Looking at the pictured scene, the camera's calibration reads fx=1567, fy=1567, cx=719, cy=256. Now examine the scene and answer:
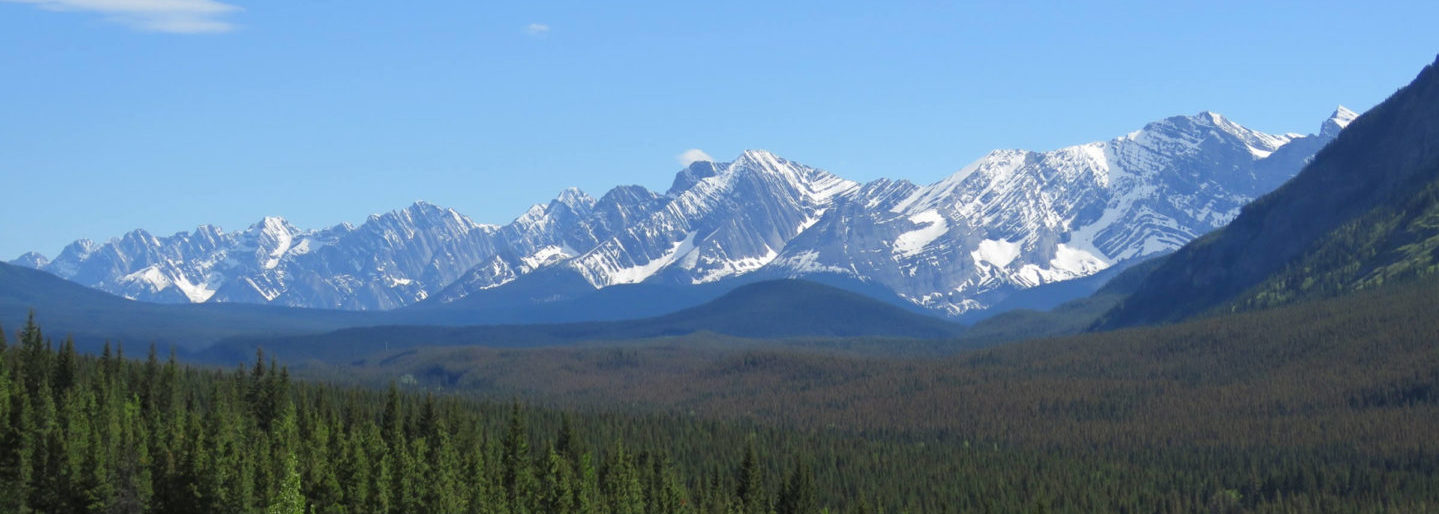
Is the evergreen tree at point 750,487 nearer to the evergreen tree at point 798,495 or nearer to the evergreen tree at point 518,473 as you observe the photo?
the evergreen tree at point 798,495

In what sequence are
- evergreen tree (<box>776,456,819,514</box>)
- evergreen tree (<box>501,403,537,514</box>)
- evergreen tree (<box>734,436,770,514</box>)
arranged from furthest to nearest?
evergreen tree (<box>776,456,819,514</box>) < evergreen tree (<box>734,436,770,514</box>) < evergreen tree (<box>501,403,537,514</box>)

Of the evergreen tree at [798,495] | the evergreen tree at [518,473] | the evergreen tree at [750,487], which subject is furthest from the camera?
the evergreen tree at [798,495]

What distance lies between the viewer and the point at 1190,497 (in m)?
183

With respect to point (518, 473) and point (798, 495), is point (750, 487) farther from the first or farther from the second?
point (518, 473)

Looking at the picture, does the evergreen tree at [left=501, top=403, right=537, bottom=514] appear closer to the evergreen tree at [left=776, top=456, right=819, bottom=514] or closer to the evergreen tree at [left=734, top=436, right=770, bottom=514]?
the evergreen tree at [left=734, top=436, right=770, bottom=514]

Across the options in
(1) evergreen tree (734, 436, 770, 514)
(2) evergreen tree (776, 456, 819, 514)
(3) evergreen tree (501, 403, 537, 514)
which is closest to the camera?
(3) evergreen tree (501, 403, 537, 514)

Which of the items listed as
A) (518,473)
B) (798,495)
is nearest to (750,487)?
(798,495)

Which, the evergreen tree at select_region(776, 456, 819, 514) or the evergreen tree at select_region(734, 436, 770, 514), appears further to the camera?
the evergreen tree at select_region(776, 456, 819, 514)

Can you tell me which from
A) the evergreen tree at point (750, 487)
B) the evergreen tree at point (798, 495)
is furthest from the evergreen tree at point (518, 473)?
the evergreen tree at point (798, 495)

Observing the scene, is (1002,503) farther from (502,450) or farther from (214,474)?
(214,474)

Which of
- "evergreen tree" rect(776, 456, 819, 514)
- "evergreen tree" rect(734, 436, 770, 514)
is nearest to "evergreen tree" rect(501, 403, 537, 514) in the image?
"evergreen tree" rect(734, 436, 770, 514)

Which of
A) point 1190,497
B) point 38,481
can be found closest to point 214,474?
point 38,481

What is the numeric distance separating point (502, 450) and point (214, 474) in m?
59.2

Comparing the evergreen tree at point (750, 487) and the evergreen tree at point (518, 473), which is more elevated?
the evergreen tree at point (518, 473)
